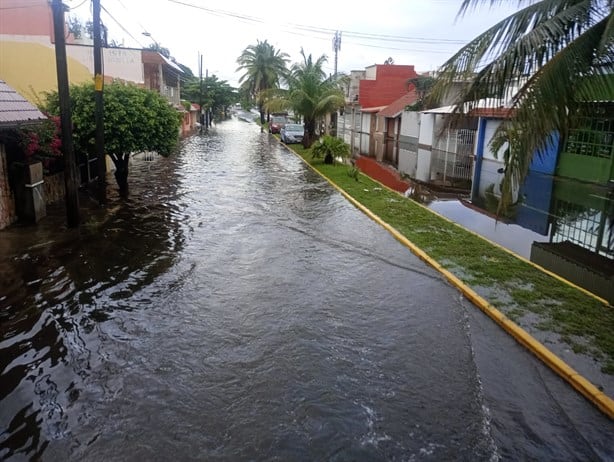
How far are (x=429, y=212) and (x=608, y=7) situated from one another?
8.57 meters

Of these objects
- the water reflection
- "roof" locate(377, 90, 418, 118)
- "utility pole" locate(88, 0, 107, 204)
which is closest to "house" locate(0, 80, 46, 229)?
the water reflection

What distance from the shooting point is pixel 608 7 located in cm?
585

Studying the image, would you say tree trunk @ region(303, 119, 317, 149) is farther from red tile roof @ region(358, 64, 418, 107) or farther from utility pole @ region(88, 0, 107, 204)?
utility pole @ region(88, 0, 107, 204)

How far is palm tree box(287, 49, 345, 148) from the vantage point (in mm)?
30234

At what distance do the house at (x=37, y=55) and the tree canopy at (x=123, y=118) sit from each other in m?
1.74

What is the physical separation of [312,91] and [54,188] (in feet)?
63.2

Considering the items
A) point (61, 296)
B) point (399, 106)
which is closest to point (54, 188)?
point (61, 296)

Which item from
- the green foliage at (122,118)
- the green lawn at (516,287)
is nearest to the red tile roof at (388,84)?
the green foliage at (122,118)

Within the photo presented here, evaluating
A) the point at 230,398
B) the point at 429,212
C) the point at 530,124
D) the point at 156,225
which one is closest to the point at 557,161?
the point at 429,212

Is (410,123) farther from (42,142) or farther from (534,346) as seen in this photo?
(534,346)

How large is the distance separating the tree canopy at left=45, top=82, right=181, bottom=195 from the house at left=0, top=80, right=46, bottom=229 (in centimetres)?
224

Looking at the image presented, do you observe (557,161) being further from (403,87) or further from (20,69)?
(403,87)

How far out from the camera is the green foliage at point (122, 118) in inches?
555

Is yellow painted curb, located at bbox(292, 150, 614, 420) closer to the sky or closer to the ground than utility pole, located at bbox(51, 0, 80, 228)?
closer to the ground
